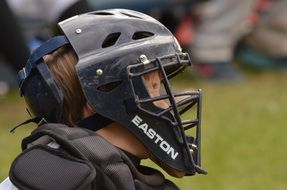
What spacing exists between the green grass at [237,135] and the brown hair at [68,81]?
1579 millimetres

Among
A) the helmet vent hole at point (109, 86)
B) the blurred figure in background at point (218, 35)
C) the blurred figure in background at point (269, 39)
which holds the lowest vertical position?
the blurred figure in background at point (269, 39)

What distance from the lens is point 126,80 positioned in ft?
7.32

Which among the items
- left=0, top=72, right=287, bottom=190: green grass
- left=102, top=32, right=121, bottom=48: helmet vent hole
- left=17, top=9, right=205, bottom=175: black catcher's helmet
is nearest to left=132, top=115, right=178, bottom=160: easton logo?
left=17, top=9, right=205, bottom=175: black catcher's helmet

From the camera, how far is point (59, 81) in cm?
229

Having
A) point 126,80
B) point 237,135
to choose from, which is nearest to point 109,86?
point 126,80

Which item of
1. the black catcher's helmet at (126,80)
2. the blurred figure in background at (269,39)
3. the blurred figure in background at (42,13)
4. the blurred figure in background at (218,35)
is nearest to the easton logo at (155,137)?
the black catcher's helmet at (126,80)

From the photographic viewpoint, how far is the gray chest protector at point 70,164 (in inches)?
83.4

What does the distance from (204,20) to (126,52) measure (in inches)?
172

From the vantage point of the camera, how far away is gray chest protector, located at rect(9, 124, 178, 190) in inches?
83.4

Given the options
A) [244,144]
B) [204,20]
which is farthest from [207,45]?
[244,144]

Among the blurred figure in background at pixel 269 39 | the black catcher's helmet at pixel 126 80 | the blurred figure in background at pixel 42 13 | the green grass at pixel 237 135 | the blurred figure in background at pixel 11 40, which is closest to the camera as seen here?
the black catcher's helmet at pixel 126 80

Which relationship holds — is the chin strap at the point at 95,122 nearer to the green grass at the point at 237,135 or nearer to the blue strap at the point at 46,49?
the blue strap at the point at 46,49

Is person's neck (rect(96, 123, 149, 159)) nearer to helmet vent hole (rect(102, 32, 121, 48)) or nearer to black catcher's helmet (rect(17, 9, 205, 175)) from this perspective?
black catcher's helmet (rect(17, 9, 205, 175))

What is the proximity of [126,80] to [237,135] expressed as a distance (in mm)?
2461
